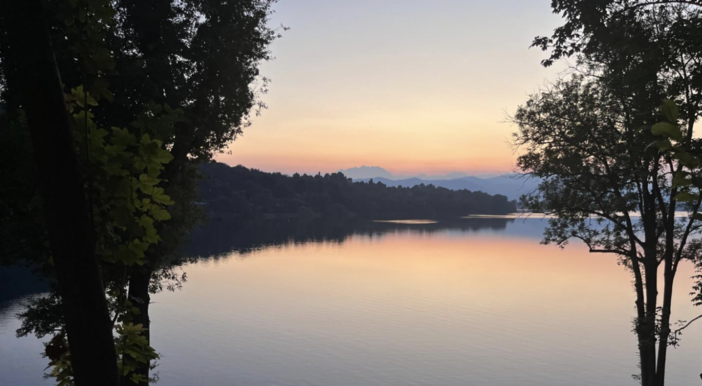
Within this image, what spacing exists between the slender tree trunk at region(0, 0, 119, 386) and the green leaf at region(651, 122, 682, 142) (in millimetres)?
3086

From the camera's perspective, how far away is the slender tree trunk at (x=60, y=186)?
3.14m

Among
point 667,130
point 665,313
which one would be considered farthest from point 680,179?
point 665,313

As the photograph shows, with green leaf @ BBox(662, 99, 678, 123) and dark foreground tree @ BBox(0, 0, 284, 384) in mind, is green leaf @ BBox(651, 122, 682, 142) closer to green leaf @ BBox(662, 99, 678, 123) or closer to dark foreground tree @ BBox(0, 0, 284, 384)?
green leaf @ BBox(662, 99, 678, 123)

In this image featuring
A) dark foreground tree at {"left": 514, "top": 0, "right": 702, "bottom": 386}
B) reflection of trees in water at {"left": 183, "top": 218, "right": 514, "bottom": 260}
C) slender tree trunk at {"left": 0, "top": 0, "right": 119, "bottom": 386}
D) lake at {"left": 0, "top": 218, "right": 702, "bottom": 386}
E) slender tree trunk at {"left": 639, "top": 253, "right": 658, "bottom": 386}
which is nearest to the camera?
slender tree trunk at {"left": 0, "top": 0, "right": 119, "bottom": 386}

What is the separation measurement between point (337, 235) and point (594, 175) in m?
109

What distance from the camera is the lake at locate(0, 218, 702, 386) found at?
122 feet

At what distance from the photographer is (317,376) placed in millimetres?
37188

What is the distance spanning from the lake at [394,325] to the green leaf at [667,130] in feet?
74.9

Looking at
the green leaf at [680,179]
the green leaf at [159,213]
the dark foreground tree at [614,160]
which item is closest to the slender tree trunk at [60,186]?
the green leaf at [159,213]

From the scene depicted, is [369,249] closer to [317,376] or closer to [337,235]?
[337,235]

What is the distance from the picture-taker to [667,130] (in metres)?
2.55

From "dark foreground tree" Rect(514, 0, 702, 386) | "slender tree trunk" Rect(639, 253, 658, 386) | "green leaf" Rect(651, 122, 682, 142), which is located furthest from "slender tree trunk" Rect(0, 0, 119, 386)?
"slender tree trunk" Rect(639, 253, 658, 386)

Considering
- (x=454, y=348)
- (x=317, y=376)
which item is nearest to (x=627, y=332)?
(x=454, y=348)

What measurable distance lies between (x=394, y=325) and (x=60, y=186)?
48.5m
